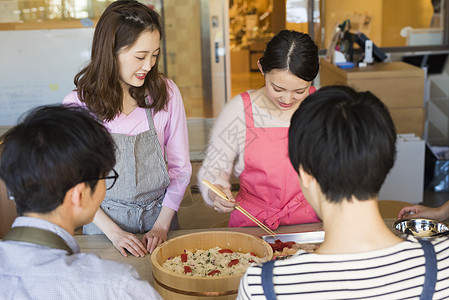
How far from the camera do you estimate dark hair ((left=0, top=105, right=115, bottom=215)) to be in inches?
39.1

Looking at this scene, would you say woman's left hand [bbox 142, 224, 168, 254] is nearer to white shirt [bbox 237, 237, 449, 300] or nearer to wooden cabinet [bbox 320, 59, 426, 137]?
white shirt [bbox 237, 237, 449, 300]

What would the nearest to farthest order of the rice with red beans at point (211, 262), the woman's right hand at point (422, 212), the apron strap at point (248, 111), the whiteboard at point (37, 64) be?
the rice with red beans at point (211, 262) < the woman's right hand at point (422, 212) < the apron strap at point (248, 111) < the whiteboard at point (37, 64)

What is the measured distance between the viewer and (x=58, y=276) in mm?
959

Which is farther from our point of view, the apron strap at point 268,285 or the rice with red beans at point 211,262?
the rice with red beans at point 211,262

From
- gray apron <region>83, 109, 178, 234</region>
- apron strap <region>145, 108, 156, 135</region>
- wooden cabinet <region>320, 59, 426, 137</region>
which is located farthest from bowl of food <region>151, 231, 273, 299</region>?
wooden cabinet <region>320, 59, 426, 137</region>

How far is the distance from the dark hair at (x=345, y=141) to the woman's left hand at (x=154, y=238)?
2.96ft

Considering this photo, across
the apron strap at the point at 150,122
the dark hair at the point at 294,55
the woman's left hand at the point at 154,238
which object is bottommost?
the woman's left hand at the point at 154,238

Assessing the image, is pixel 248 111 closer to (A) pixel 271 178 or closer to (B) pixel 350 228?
(A) pixel 271 178

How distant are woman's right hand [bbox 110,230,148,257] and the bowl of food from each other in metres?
0.17

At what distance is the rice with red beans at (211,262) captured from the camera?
148 centimetres

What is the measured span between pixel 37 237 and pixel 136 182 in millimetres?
972

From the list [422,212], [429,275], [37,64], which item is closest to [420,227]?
[422,212]

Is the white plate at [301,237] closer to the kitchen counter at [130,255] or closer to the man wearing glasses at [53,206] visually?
the kitchen counter at [130,255]

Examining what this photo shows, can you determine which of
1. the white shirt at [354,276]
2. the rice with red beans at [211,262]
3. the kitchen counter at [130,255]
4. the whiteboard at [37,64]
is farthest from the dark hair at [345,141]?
the whiteboard at [37,64]
